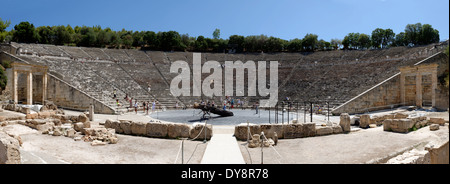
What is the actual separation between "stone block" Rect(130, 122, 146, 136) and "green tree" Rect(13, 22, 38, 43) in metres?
46.5

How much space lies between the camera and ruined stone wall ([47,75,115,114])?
1998 centimetres

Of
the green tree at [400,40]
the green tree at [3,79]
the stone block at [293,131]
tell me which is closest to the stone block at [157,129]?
the stone block at [293,131]

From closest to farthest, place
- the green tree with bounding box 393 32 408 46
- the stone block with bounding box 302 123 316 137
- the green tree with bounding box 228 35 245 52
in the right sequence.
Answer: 1. the stone block with bounding box 302 123 316 137
2. the green tree with bounding box 393 32 408 46
3. the green tree with bounding box 228 35 245 52

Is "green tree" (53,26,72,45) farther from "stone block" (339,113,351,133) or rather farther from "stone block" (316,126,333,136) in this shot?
"stone block" (339,113,351,133)

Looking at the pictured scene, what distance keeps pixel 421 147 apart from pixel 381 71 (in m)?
20.9

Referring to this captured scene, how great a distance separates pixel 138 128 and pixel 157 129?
98 cm

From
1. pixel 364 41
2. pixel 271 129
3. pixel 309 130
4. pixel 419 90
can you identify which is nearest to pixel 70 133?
pixel 271 129

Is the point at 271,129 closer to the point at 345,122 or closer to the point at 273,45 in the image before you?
the point at 345,122

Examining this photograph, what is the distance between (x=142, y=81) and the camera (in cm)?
2967

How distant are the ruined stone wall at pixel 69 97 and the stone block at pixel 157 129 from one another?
11146 millimetres

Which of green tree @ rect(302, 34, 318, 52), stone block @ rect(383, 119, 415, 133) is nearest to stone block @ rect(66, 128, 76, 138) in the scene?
stone block @ rect(383, 119, 415, 133)

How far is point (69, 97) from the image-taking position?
21.0m
